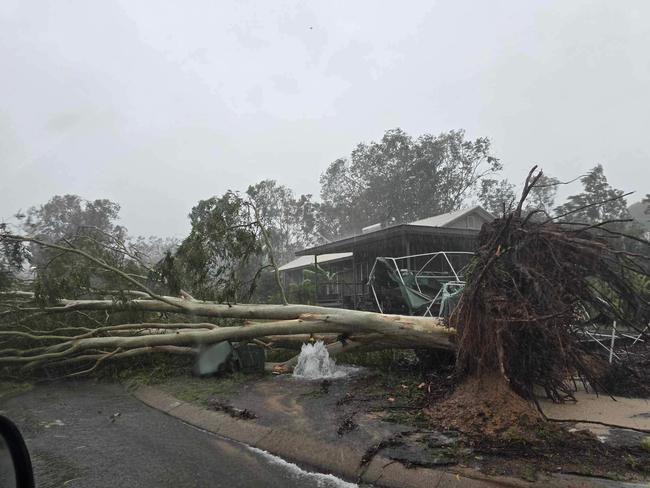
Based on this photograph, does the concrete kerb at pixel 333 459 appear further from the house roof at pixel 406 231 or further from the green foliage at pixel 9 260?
the house roof at pixel 406 231

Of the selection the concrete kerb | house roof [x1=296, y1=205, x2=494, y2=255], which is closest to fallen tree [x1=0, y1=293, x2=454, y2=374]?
the concrete kerb

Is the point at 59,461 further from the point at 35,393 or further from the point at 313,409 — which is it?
the point at 35,393

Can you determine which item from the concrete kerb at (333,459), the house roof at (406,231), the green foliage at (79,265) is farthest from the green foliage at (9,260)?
the house roof at (406,231)

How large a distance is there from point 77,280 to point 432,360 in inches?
246

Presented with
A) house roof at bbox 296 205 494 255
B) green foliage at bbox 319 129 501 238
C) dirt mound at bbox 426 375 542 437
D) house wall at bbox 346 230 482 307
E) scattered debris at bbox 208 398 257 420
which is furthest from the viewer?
green foliage at bbox 319 129 501 238

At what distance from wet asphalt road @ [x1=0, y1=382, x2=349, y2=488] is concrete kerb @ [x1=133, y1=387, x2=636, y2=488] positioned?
172 millimetres

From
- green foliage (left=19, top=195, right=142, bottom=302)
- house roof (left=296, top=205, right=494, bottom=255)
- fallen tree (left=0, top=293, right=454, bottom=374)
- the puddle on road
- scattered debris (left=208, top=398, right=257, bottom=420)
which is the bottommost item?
the puddle on road

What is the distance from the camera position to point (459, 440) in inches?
169

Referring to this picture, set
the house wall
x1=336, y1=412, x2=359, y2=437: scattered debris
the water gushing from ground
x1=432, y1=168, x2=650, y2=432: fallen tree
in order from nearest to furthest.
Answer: x1=336, y1=412, x2=359, y2=437: scattered debris
x1=432, y1=168, x2=650, y2=432: fallen tree
the water gushing from ground
the house wall

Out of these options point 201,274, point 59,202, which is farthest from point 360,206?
point 201,274

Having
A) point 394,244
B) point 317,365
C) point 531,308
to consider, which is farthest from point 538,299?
point 394,244

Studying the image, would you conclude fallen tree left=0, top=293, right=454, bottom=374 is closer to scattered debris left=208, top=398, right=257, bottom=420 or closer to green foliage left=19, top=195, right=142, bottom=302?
green foliage left=19, top=195, right=142, bottom=302

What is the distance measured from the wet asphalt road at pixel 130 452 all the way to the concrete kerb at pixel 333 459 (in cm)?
17

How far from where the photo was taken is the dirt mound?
441 centimetres
